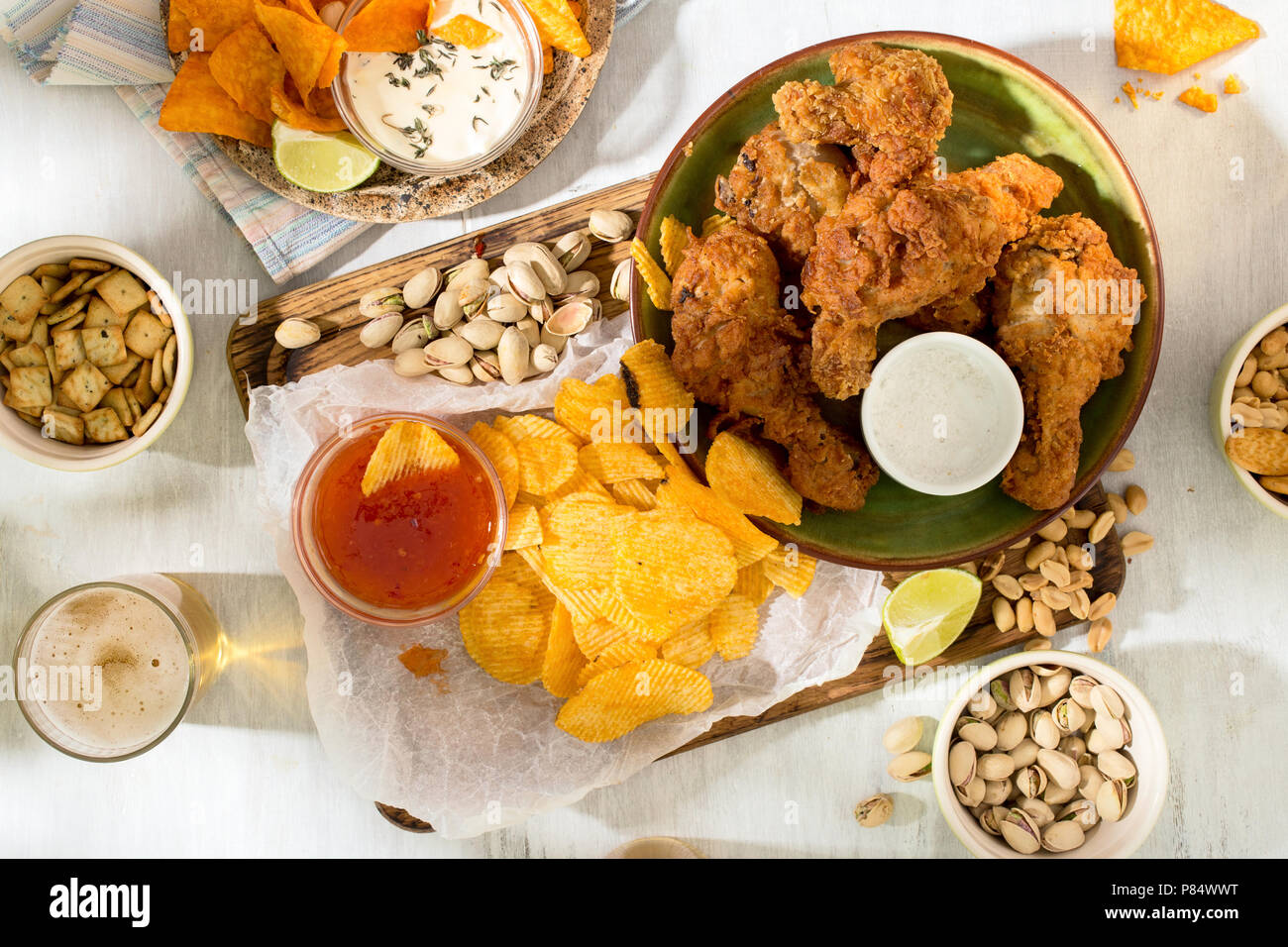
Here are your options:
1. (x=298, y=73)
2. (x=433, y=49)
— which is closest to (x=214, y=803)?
(x=298, y=73)

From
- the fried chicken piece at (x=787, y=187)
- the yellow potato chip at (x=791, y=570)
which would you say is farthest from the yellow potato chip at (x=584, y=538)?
the fried chicken piece at (x=787, y=187)

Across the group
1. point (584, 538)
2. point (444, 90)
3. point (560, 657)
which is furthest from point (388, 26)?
point (560, 657)

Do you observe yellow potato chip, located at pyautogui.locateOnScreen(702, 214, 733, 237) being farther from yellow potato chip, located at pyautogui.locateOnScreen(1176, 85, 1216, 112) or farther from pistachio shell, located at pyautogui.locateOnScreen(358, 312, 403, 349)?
yellow potato chip, located at pyautogui.locateOnScreen(1176, 85, 1216, 112)

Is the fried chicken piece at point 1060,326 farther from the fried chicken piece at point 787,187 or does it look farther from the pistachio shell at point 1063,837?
the pistachio shell at point 1063,837

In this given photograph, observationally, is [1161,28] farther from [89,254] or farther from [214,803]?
[214,803]

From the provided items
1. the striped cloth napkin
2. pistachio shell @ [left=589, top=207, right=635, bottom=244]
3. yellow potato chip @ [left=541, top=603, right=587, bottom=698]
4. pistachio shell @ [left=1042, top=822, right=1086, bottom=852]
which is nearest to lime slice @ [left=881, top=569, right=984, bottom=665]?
pistachio shell @ [left=1042, top=822, right=1086, bottom=852]

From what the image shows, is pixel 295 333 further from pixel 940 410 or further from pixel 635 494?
pixel 940 410
